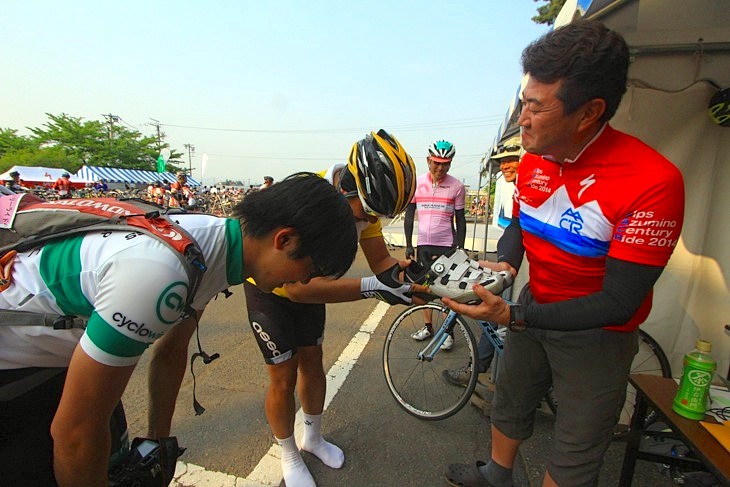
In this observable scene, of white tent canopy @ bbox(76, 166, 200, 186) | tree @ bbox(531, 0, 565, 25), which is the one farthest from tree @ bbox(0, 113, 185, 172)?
tree @ bbox(531, 0, 565, 25)

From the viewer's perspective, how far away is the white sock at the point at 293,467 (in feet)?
7.20

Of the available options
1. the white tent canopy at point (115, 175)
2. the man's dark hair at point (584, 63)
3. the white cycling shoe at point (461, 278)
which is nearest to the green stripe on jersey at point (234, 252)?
the white cycling shoe at point (461, 278)

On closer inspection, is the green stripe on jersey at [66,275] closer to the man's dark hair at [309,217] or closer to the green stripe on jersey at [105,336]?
the green stripe on jersey at [105,336]

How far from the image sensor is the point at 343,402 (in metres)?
3.07

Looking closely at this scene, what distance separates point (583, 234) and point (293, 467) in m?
2.03

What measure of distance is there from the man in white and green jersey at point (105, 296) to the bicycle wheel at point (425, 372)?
2.01 metres

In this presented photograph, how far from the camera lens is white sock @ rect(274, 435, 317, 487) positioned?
220 cm

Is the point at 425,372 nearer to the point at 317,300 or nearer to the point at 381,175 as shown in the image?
the point at 317,300

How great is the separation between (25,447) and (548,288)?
2.04 m

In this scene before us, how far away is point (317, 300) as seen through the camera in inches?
81.3

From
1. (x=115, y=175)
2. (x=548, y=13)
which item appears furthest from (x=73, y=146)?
(x=548, y=13)

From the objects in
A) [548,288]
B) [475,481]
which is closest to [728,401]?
[548,288]

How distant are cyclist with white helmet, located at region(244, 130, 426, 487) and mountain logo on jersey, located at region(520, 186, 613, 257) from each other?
2.38 ft

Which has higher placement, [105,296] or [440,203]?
[105,296]
